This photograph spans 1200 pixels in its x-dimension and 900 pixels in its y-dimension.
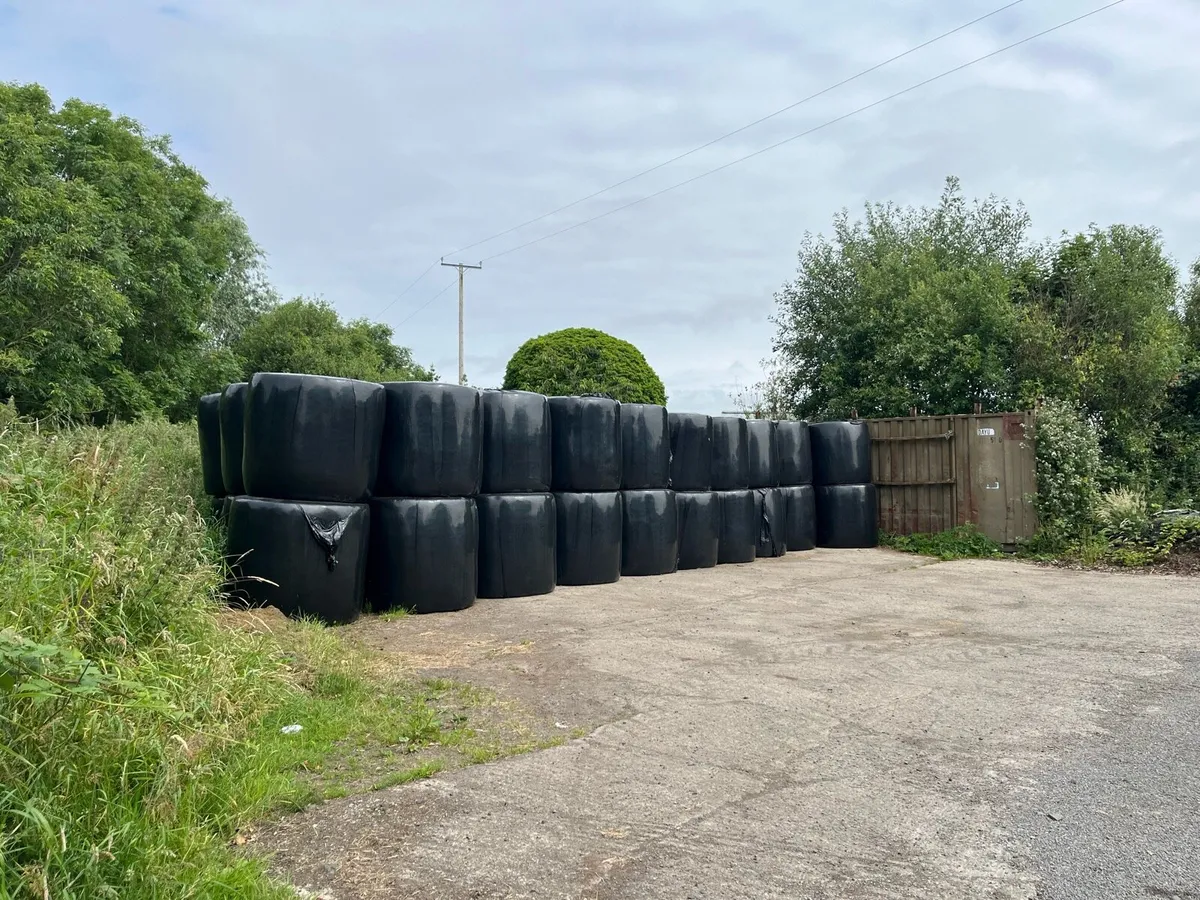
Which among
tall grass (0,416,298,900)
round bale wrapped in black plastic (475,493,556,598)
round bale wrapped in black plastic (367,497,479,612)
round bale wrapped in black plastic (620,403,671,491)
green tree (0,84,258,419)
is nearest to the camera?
tall grass (0,416,298,900)

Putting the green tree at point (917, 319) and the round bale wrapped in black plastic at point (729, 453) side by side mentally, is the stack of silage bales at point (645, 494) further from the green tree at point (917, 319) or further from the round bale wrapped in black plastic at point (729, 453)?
the green tree at point (917, 319)

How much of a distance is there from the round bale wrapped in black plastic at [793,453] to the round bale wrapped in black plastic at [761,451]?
0.25m

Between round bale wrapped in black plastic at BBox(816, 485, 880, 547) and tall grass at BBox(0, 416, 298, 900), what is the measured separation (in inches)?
373

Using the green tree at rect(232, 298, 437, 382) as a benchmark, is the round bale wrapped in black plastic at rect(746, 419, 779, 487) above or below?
below

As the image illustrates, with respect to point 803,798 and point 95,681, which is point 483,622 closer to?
point 803,798

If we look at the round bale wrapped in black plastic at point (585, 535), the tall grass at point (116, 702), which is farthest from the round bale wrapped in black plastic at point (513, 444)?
the tall grass at point (116, 702)

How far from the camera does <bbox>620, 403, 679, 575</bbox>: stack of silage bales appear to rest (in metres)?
9.02

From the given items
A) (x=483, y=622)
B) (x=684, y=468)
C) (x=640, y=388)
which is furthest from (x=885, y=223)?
(x=483, y=622)

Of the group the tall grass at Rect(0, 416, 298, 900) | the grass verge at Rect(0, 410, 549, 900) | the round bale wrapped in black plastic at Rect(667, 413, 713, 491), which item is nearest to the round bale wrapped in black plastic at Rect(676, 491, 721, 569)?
the round bale wrapped in black plastic at Rect(667, 413, 713, 491)

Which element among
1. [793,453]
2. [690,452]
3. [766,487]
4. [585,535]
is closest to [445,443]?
[585,535]

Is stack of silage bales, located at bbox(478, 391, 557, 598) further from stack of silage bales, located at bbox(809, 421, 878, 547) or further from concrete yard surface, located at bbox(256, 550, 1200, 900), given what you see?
stack of silage bales, located at bbox(809, 421, 878, 547)

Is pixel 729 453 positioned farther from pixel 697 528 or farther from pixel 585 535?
pixel 585 535

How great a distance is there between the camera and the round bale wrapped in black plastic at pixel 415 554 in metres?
6.79

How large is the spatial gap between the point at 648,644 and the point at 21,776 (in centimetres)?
400
